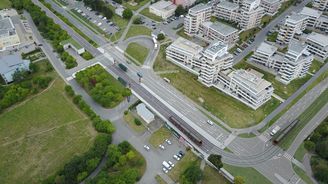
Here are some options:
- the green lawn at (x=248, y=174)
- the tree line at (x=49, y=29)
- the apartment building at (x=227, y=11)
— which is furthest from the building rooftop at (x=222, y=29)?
the green lawn at (x=248, y=174)

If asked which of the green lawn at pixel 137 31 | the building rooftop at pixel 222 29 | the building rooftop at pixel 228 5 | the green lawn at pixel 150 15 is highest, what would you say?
the building rooftop at pixel 228 5

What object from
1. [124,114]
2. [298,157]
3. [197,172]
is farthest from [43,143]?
[298,157]

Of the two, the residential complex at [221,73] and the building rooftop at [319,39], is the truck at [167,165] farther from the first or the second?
the building rooftop at [319,39]

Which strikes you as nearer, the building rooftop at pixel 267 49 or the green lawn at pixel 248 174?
the green lawn at pixel 248 174

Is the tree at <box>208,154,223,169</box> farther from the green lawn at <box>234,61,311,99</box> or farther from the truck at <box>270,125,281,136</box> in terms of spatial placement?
the green lawn at <box>234,61,311,99</box>

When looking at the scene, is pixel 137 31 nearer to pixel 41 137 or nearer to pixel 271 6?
pixel 271 6

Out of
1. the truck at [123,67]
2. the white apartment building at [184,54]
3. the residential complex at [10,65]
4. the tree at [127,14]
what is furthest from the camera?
the tree at [127,14]
